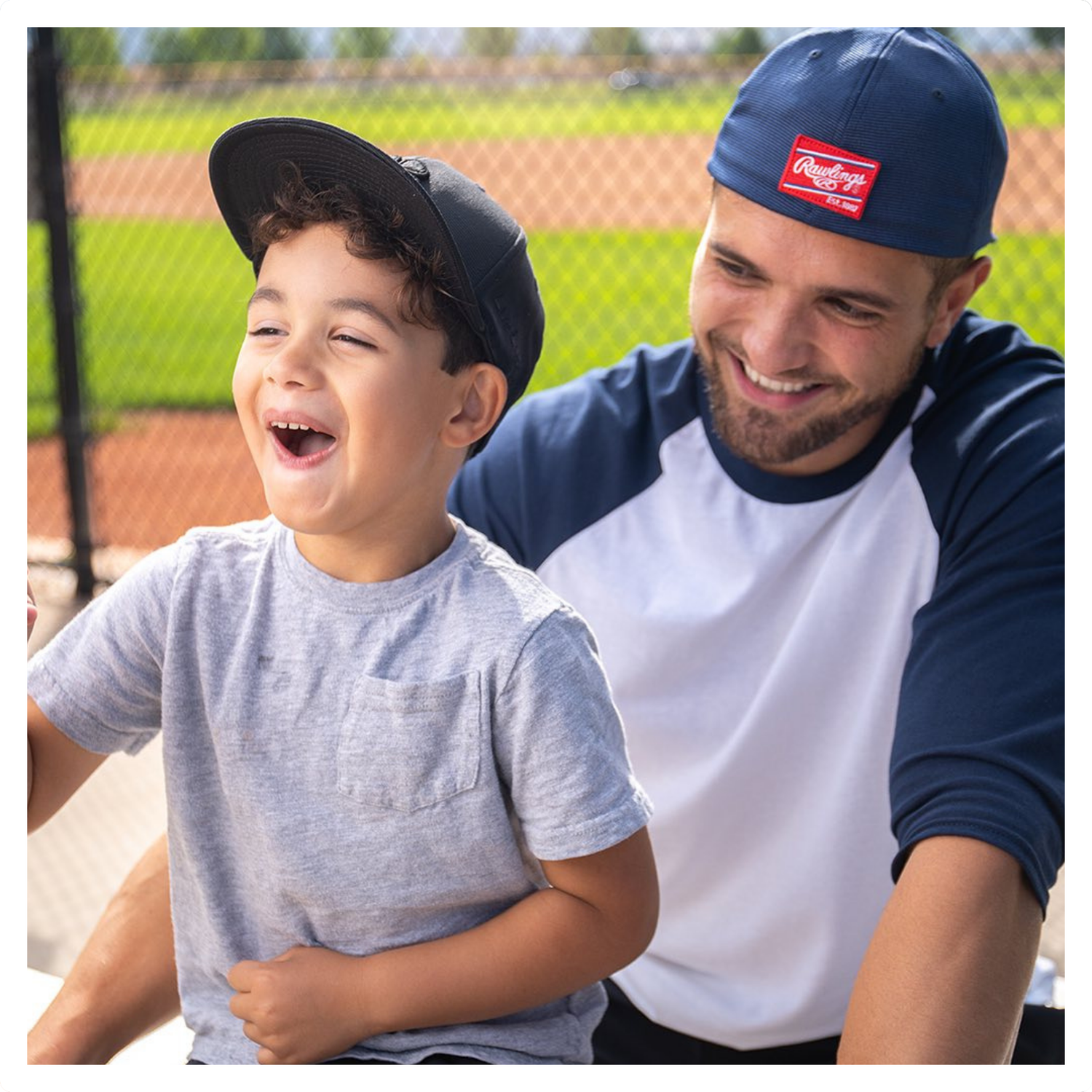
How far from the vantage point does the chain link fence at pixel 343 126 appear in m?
4.42

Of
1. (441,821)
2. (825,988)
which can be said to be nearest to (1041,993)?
(825,988)

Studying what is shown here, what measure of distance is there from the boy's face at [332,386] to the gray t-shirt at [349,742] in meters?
0.11

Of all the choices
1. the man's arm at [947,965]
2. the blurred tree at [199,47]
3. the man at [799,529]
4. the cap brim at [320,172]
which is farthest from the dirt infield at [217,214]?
the man's arm at [947,965]

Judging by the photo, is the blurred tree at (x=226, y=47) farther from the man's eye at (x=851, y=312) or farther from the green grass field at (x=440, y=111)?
the man's eye at (x=851, y=312)

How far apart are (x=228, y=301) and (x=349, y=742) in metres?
7.69

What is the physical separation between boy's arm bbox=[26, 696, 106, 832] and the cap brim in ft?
1.55

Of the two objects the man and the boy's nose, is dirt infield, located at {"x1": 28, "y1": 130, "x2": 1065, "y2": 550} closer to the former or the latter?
the man

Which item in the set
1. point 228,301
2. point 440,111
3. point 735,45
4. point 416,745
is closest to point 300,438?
point 416,745

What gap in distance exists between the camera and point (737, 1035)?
1.68 meters

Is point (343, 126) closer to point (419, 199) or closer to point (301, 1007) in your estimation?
point (419, 199)

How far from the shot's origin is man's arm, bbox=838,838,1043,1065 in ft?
3.81

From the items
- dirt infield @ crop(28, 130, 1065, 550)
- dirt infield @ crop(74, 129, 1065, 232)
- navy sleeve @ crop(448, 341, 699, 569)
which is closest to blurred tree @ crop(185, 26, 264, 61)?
dirt infield @ crop(28, 130, 1065, 550)

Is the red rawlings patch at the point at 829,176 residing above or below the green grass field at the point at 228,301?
below

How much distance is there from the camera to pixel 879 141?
57.8 inches
